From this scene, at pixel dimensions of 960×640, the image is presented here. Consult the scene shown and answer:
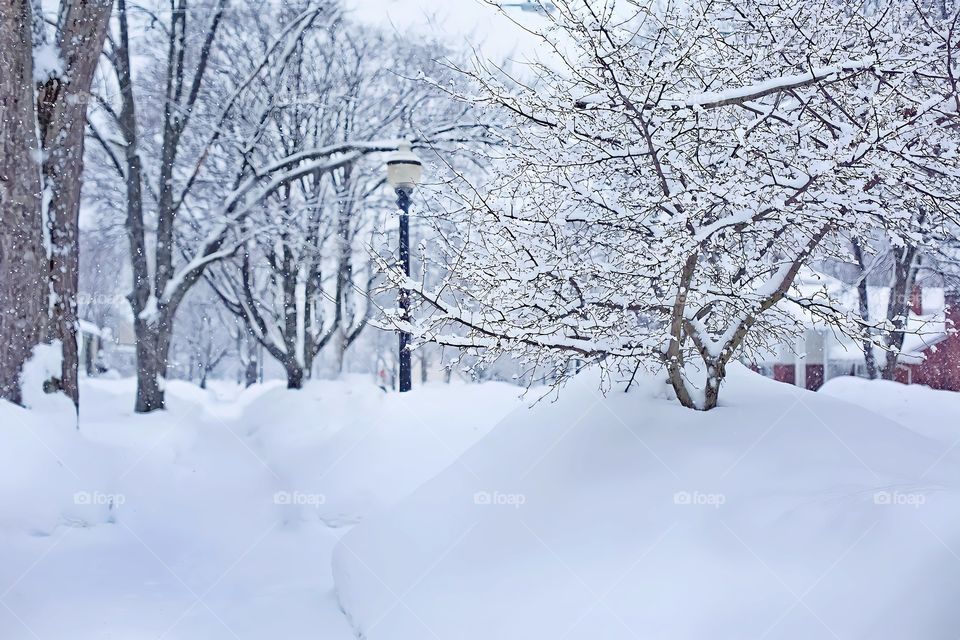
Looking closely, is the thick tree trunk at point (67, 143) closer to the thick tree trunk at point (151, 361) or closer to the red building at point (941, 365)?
the thick tree trunk at point (151, 361)

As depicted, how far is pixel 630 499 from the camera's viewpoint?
4.33 m

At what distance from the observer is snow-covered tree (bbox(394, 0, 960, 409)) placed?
4.22m

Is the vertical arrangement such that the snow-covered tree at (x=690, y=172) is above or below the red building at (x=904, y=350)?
above

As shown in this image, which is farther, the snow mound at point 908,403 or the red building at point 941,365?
the red building at point 941,365

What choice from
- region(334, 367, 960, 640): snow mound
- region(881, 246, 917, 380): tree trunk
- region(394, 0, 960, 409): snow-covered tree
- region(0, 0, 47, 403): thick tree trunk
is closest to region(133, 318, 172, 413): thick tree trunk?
region(0, 0, 47, 403): thick tree trunk

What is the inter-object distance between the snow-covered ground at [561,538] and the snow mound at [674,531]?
0.01m

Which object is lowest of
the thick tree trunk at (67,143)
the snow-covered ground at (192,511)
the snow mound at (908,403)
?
the snow-covered ground at (192,511)

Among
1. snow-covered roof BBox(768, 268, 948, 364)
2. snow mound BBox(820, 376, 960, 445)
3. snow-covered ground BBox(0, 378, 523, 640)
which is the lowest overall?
snow-covered ground BBox(0, 378, 523, 640)

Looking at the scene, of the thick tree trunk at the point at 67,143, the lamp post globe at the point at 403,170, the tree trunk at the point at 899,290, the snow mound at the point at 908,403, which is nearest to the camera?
the thick tree trunk at the point at 67,143

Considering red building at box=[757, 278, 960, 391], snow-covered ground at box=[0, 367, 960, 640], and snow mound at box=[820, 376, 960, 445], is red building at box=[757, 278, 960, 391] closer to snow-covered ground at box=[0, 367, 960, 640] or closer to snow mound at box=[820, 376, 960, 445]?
snow mound at box=[820, 376, 960, 445]

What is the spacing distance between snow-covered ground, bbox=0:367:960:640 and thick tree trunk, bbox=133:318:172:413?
487 centimetres

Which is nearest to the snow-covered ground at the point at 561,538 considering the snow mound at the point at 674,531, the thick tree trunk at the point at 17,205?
the snow mound at the point at 674,531

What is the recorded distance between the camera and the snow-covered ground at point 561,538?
3318 mm

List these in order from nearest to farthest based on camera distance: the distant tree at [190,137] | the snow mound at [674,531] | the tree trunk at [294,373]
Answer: the snow mound at [674,531]
the distant tree at [190,137]
the tree trunk at [294,373]
